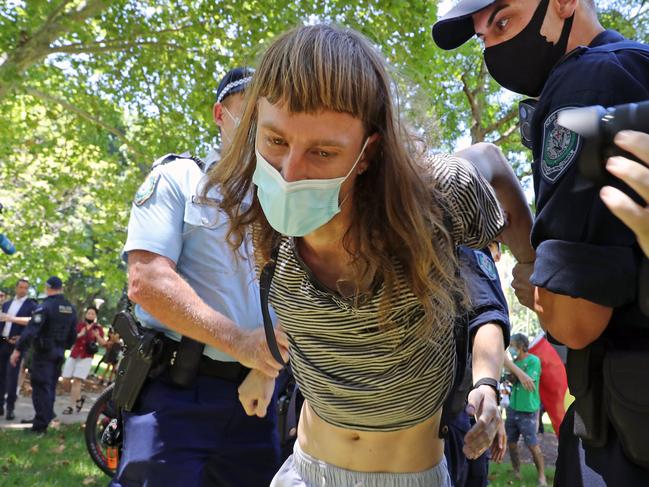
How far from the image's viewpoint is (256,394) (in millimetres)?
2955

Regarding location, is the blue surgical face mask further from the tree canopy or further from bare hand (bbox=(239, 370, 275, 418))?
the tree canopy

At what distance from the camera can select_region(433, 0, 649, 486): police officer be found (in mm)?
1522

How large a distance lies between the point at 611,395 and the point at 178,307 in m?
1.80

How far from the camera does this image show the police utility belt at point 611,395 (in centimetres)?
151

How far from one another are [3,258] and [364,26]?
1329 centimetres

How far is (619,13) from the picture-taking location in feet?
48.1

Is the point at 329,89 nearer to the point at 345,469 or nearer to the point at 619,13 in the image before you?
the point at 345,469

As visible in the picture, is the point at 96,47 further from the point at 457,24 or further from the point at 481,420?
the point at 481,420

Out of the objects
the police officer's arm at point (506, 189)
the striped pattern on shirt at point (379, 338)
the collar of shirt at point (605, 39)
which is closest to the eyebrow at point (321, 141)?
the striped pattern on shirt at point (379, 338)

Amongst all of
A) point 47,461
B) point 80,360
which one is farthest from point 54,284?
point 47,461

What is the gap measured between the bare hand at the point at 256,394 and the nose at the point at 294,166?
120 centimetres

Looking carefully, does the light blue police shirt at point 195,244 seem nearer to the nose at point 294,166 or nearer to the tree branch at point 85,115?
the nose at point 294,166

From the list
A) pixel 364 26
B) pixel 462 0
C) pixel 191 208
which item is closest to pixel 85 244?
pixel 364 26

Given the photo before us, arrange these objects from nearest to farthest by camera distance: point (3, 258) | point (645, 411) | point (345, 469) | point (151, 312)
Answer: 1. point (645, 411)
2. point (345, 469)
3. point (151, 312)
4. point (3, 258)
